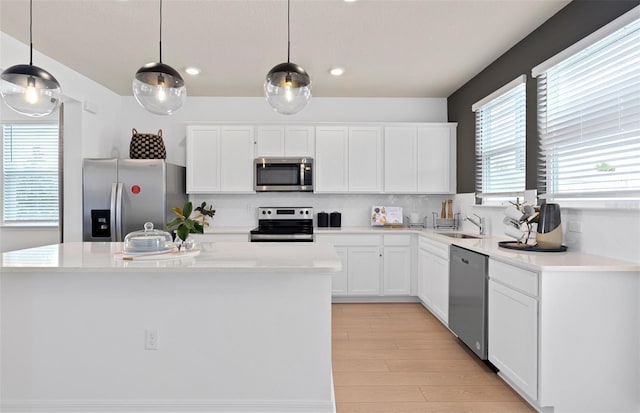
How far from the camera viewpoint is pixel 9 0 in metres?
2.73

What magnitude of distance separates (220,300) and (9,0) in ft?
8.52

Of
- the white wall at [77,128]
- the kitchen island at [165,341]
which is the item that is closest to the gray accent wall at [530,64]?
the kitchen island at [165,341]

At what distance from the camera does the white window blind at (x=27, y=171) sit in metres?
5.09

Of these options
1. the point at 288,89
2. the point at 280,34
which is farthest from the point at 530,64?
the point at 288,89

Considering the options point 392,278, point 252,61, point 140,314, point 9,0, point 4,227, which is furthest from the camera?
point 4,227

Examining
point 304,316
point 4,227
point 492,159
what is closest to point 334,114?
point 492,159

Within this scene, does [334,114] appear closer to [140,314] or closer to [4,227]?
[140,314]

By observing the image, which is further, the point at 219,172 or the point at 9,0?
the point at 219,172

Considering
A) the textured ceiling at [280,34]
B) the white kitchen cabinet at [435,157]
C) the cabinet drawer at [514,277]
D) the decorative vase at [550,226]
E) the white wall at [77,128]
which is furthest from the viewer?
the white kitchen cabinet at [435,157]

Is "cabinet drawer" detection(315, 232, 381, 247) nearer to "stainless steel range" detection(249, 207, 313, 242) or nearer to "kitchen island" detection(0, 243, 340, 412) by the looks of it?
"stainless steel range" detection(249, 207, 313, 242)

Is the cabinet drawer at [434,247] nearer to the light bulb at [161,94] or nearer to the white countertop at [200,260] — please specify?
the white countertop at [200,260]

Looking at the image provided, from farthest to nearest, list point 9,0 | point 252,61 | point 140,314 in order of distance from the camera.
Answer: point 252,61
point 9,0
point 140,314

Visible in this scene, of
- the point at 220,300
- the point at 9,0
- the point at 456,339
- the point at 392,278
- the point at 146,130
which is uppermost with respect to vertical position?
the point at 9,0

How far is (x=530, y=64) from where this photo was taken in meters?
3.24
